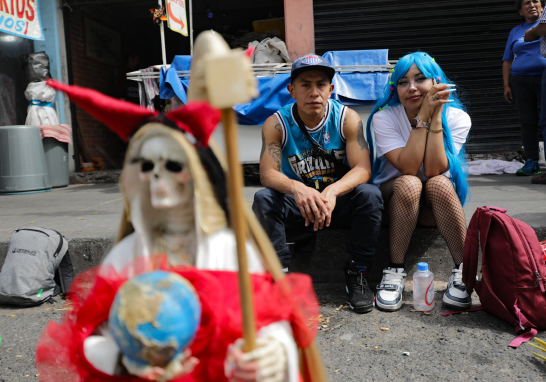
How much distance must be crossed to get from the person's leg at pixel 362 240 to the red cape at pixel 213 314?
4.59 ft

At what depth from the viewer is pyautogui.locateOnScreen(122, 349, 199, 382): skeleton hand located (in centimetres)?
106

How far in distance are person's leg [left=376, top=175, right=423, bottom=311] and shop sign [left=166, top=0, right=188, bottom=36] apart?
3.52 metres

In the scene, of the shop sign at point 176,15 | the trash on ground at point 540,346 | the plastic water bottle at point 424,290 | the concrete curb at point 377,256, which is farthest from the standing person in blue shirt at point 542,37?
the shop sign at point 176,15

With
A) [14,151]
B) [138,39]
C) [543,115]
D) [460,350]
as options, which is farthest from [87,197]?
[138,39]

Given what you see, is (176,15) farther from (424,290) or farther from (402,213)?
(424,290)

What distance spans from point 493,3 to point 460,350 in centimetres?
605

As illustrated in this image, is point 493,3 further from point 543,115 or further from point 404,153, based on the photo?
point 404,153

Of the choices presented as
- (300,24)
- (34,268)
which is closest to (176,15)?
(300,24)

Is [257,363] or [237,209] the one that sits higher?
[237,209]

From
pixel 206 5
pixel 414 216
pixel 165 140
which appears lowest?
pixel 414 216

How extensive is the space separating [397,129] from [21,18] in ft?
19.0

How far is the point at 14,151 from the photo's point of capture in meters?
6.18

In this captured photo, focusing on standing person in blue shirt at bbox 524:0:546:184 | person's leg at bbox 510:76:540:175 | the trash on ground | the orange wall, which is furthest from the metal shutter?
the trash on ground

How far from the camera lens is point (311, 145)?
2.90 m
